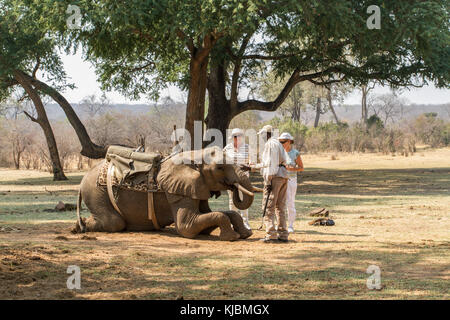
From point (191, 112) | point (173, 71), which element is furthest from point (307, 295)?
point (173, 71)

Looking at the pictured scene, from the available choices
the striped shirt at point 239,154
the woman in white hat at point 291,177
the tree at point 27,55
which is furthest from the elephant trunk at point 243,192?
the tree at point 27,55

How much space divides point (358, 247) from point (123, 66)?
22.8 metres

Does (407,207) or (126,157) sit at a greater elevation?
(126,157)

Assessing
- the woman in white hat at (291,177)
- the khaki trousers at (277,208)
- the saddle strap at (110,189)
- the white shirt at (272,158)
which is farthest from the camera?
the woman in white hat at (291,177)

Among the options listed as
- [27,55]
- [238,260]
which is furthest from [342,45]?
[238,260]

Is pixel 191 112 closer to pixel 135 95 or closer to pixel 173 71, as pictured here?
pixel 173 71

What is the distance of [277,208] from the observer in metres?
10.6

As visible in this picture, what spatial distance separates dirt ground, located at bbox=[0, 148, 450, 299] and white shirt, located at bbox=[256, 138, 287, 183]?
1.16m

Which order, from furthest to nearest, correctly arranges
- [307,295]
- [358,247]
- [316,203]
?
[316,203], [358,247], [307,295]

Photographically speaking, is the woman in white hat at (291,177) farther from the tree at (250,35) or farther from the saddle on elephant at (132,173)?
the tree at (250,35)

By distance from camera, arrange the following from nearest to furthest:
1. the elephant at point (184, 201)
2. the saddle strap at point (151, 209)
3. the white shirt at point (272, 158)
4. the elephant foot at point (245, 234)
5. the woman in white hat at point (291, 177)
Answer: the white shirt at point (272, 158)
the elephant at point (184, 201)
the elephant foot at point (245, 234)
the saddle strap at point (151, 209)
the woman in white hat at point (291, 177)

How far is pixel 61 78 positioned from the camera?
31.9 metres

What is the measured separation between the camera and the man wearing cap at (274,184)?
10.4m

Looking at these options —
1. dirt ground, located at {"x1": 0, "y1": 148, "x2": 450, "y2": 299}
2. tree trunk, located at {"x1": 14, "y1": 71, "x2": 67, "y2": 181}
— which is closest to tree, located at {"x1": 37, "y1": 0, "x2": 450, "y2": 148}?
tree trunk, located at {"x1": 14, "y1": 71, "x2": 67, "y2": 181}
